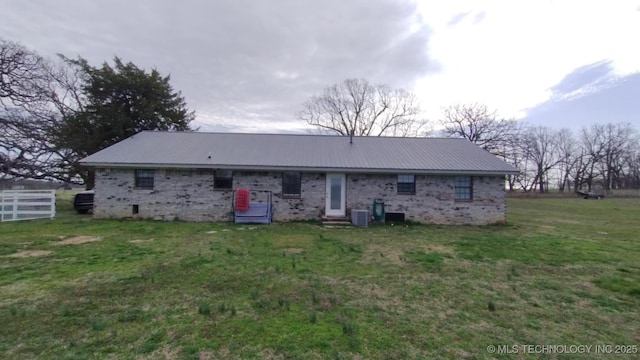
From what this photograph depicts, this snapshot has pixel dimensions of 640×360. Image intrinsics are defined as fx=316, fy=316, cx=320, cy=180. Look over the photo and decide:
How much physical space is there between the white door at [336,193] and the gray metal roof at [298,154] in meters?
0.56

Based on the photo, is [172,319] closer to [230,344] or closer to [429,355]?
[230,344]

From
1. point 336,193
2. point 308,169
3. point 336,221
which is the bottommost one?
point 336,221

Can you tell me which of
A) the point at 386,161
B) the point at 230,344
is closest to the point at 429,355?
the point at 230,344

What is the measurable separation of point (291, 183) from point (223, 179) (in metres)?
2.96

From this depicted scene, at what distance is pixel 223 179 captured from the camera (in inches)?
542

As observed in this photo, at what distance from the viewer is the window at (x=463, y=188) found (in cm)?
1382

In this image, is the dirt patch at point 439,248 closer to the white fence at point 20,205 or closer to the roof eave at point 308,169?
the roof eave at point 308,169

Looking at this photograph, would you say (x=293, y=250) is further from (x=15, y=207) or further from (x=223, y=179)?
(x=15, y=207)

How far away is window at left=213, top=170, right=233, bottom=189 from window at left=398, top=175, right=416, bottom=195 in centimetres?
738

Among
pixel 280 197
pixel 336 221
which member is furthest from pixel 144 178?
pixel 336 221

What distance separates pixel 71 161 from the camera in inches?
789

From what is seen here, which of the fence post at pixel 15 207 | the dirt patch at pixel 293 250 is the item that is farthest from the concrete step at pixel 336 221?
the fence post at pixel 15 207

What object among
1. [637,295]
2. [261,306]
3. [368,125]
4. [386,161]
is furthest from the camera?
[368,125]

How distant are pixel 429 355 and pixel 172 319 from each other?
10.4ft
